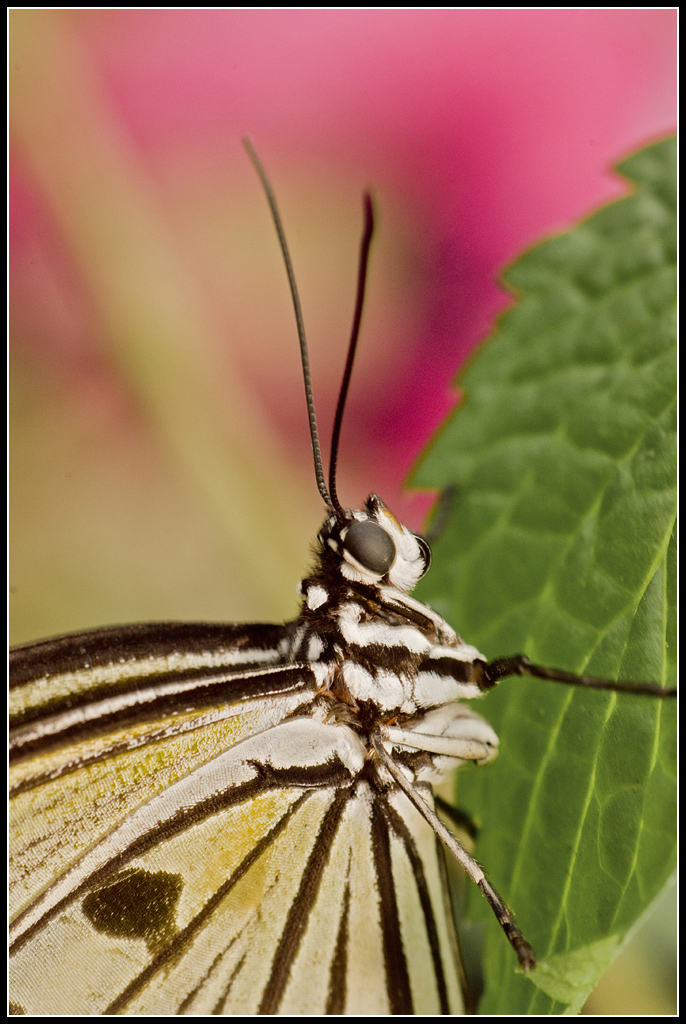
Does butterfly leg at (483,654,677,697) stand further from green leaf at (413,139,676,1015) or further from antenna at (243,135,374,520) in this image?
antenna at (243,135,374,520)

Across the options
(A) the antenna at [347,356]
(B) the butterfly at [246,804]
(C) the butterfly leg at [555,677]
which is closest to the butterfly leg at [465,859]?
(B) the butterfly at [246,804]

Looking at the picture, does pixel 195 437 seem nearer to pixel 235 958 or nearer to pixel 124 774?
pixel 124 774

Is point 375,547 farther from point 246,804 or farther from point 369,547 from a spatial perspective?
point 246,804

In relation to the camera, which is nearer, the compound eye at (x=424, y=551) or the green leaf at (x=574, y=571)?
the green leaf at (x=574, y=571)

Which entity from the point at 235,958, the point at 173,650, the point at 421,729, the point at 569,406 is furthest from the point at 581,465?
the point at 235,958

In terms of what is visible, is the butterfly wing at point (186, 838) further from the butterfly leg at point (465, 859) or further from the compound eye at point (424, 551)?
the compound eye at point (424, 551)

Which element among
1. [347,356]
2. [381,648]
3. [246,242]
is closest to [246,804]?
[381,648]

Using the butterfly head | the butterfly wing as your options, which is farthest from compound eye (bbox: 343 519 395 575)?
the butterfly wing
